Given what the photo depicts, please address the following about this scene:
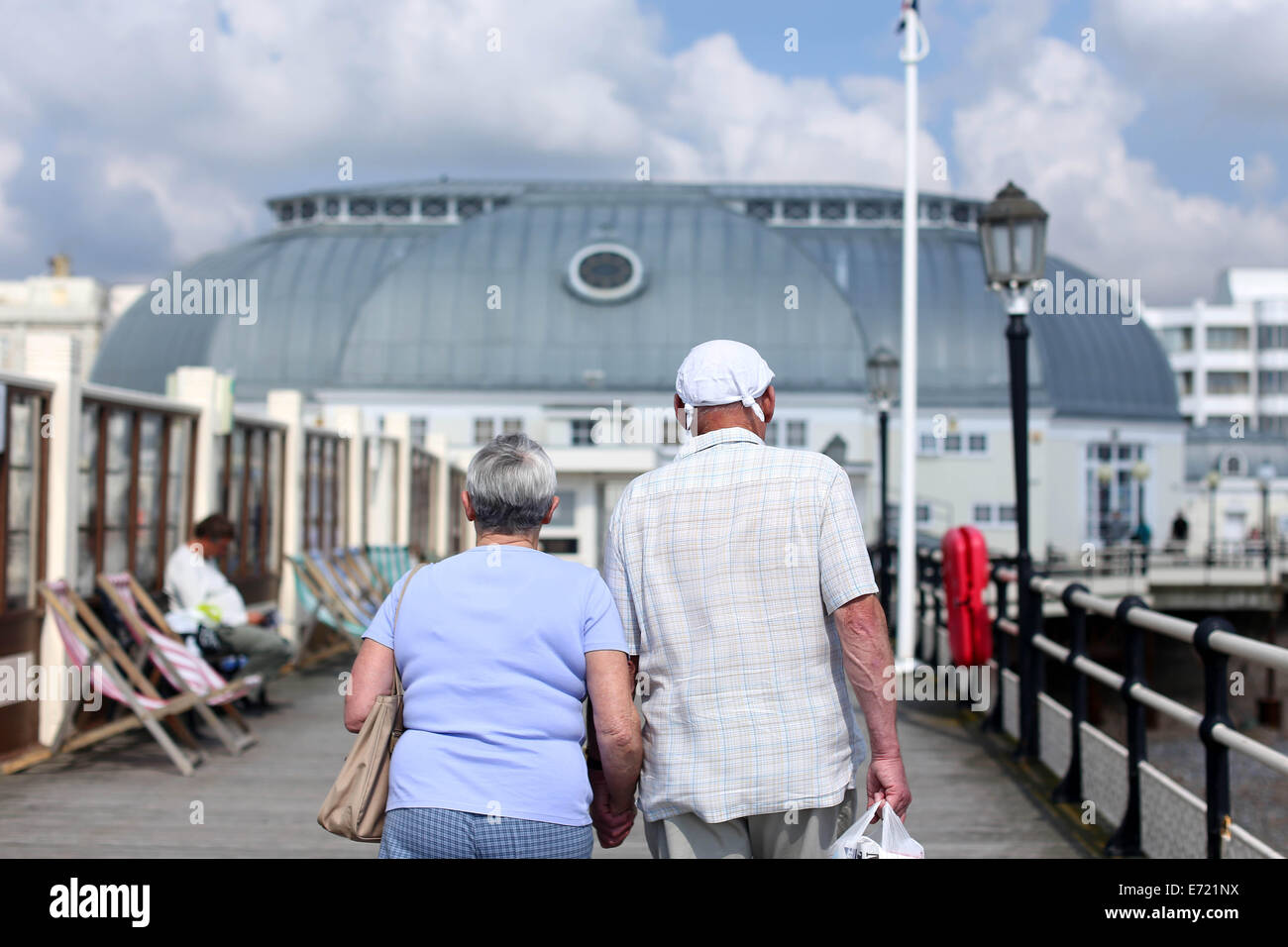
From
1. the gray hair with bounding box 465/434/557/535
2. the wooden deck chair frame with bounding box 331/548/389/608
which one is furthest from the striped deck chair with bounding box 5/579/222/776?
the wooden deck chair frame with bounding box 331/548/389/608

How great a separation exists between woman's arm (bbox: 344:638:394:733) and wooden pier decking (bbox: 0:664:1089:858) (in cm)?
267

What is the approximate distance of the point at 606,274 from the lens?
43.7 m

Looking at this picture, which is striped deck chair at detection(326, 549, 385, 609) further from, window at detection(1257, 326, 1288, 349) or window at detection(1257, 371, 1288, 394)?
window at detection(1257, 326, 1288, 349)

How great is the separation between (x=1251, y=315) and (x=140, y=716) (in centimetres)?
8932

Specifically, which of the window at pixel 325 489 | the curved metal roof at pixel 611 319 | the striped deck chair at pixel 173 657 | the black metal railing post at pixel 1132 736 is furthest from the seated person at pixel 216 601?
the curved metal roof at pixel 611 319

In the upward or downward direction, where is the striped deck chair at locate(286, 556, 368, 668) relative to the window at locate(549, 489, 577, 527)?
downward

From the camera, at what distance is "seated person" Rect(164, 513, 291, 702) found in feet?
28.7

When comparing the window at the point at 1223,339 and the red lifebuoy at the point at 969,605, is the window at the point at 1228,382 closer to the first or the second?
the window at the point at 1223,339

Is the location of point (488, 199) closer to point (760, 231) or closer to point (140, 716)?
point (760, 231)

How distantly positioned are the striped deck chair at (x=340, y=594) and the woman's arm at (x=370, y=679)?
8405 millimetres

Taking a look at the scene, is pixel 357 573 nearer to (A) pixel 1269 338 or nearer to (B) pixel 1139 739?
(B) pixel 1139 739
